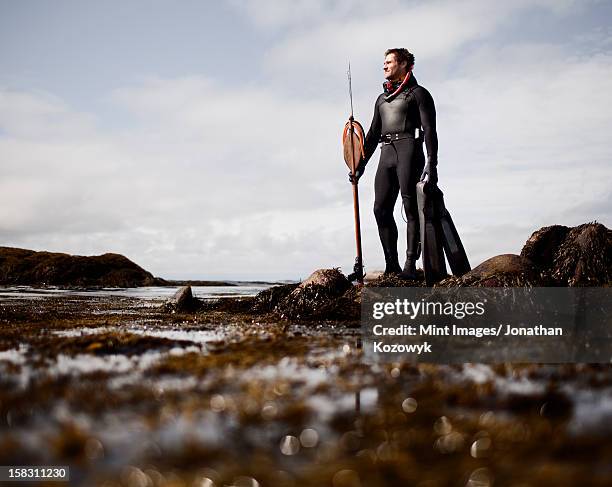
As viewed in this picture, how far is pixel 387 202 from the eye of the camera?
12516 mm

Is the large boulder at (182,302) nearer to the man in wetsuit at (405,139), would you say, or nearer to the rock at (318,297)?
the rock at (318,297)

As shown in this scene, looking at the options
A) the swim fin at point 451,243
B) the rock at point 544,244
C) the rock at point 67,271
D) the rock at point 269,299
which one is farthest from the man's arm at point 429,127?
the rock at point 67,271

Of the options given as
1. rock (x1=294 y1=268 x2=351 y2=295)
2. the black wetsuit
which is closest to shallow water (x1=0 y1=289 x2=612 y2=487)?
the black wetsuit

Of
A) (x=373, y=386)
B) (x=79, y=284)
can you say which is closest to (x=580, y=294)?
(x=373, y=386)

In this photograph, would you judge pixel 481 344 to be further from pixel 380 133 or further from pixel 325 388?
pixel 380 133

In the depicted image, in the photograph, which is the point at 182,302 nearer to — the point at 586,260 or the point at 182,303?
the point at 182,303

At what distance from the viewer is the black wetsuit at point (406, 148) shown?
11578 mm

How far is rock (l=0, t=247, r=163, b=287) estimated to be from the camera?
4953cm

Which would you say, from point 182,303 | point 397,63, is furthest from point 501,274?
point 182,303

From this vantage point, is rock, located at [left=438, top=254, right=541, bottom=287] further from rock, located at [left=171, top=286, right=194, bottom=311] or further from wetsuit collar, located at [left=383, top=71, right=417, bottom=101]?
rock, located at [left=171, top=286, right=194, bottom=311]

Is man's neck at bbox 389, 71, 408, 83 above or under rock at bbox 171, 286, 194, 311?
above

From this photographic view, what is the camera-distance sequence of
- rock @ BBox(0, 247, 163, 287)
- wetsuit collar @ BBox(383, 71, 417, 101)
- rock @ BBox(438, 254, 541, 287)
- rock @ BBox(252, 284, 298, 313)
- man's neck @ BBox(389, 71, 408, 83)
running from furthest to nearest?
rock @ BBox(0, 247, 163, 287)
rock @ BBox(252, 284, 298, 313)
man's neck @ BBox(389, 71, 408, 83)
wetsuit collar @ BBox(383, 71, 417, 101)
rock @ BBox(438, 254, 541, 287)

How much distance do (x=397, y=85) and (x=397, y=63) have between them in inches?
20.1

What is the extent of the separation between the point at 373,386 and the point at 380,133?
9.76m
